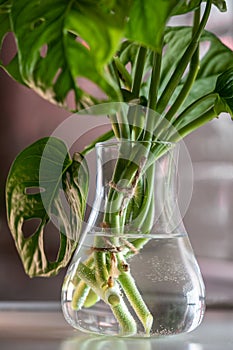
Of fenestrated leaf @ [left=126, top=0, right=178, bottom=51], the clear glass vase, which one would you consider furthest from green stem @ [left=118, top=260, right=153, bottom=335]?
fenestrated leaf @ [left=126, top=0, right=178, bottom=51]

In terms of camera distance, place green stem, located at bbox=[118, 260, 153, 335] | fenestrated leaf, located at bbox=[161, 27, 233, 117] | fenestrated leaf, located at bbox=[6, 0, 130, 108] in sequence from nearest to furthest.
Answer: fenestrated leaf, located at bbox=[6, 0, 130, 108] → green stem, located at bbox=[118, 260, 153, 335] → fenestrated leaf, located at bbox=[161, 27, 233, 117]

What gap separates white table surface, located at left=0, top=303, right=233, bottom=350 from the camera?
0.69m

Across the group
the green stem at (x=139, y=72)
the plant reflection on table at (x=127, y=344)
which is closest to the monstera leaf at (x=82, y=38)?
the green stem at (x=139, y=72)

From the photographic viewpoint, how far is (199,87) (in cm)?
85

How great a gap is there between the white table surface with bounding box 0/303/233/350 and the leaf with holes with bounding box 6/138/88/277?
0.08 metres

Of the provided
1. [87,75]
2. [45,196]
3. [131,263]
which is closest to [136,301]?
[131,263]

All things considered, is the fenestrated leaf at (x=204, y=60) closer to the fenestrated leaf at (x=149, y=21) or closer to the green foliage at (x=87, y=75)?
the green foliage at (x=87, y=75)

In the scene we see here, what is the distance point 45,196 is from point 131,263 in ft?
0.47

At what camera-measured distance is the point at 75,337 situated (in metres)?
0.76

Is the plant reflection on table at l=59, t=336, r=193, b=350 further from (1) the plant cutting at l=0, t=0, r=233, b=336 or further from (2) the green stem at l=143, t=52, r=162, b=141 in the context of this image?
(2) the green stem at l=143, t=52, r=162, b=141

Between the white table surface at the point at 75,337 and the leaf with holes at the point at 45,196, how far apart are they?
83 mm

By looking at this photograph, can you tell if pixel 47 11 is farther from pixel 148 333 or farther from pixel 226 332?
pixel 226 332

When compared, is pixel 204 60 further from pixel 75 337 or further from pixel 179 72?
pixel 75 337

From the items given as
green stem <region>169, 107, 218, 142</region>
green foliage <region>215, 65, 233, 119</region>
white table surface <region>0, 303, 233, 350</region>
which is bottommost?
white table surface <region>0, 303, 233, 350</region>
